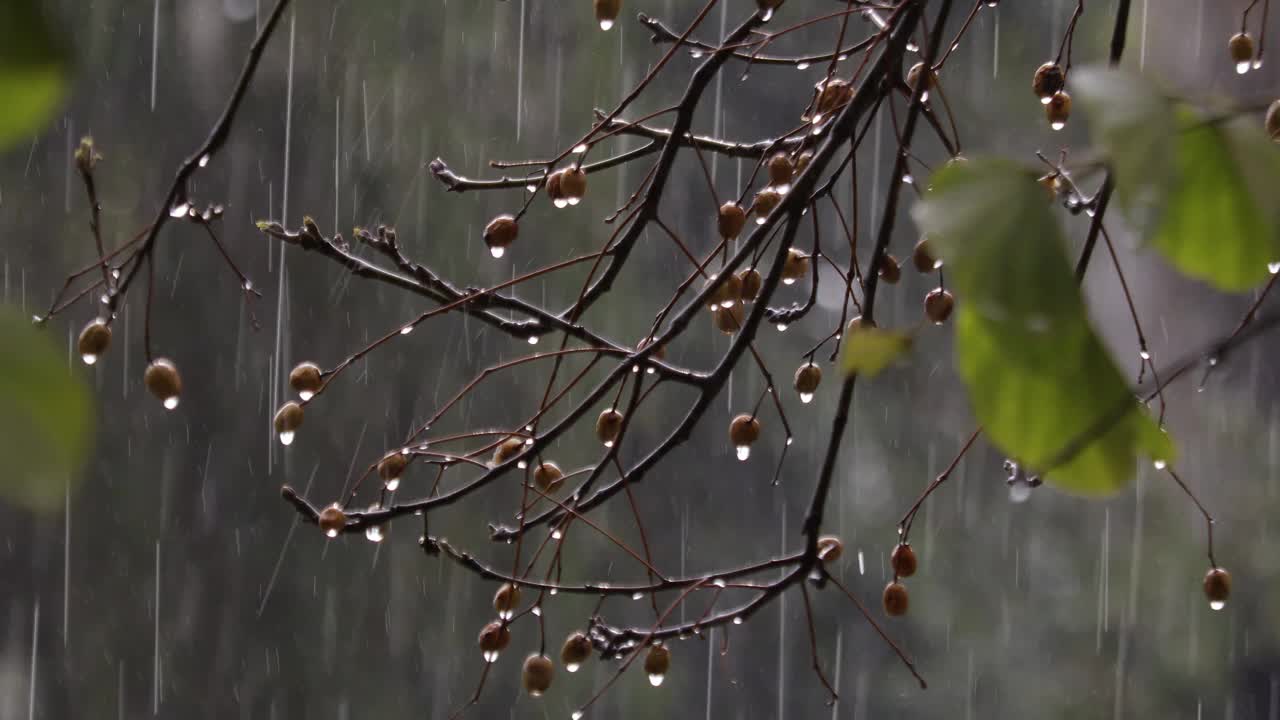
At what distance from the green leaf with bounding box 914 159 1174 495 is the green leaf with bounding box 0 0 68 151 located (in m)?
0.10

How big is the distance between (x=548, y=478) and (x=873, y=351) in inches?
14.6

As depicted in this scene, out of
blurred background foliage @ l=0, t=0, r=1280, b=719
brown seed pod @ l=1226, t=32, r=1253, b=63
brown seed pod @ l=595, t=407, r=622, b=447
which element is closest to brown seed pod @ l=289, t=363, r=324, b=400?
brown seed pod @ l=595, t=407, r=622, b=447

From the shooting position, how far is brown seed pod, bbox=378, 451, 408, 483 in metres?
0.44

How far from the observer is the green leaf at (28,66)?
83 mm

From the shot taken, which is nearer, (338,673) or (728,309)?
(728,309)

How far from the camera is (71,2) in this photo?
2.53 metres

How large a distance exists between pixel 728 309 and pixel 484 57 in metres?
2.58

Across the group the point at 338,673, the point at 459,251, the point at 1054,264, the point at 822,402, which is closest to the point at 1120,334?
the point at 822,402

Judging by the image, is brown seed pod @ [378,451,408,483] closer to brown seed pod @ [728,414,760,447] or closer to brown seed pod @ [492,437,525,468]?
brown seed pod @ [492,437,525,468]

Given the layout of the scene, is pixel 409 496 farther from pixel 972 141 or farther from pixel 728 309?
pixel 728 309

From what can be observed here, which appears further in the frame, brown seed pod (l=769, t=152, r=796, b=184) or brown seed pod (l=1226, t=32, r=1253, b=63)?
brown seed pod (l=1226, t=32, r=1253, b=63)

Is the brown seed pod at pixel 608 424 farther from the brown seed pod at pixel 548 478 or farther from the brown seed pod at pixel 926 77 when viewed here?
the brown seed pod at pixel 926 77

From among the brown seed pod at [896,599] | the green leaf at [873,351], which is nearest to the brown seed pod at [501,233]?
the brown seed pod at [896,599]

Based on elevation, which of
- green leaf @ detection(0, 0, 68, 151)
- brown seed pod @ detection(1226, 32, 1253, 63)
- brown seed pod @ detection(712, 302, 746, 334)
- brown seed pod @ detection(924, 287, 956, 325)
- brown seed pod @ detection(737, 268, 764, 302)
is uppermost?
brown seed pod @ detection(1226, 32, 1253, 63)
